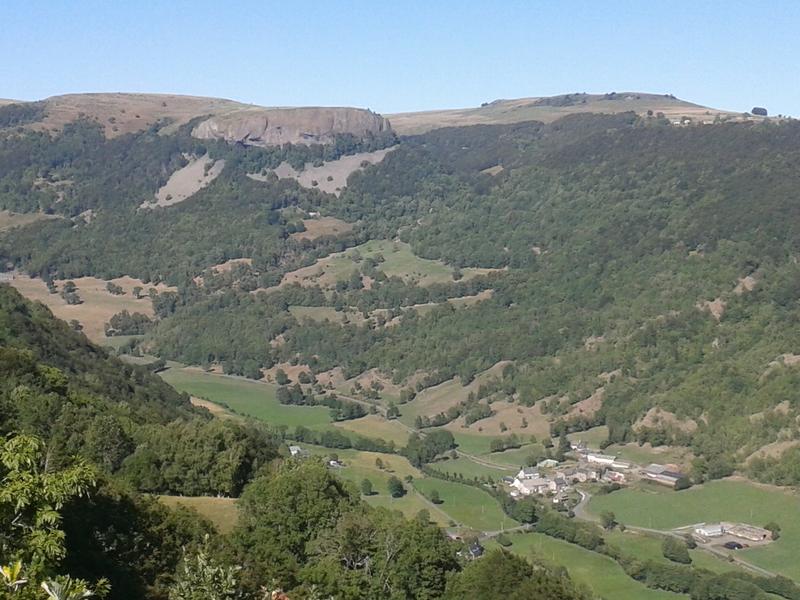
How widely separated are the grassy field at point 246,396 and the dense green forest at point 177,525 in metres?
60.0

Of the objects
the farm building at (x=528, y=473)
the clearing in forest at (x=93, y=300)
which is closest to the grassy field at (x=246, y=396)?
the clearing in forest at (x=93, y=300)

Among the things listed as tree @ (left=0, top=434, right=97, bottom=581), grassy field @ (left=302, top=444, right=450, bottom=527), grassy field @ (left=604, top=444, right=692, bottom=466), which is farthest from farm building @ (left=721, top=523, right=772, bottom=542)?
tree @ (left=0, top=434, right=97, bottom=581)

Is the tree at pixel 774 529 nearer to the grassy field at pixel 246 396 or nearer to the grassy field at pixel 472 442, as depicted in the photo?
the grassy field at pixel 472 442

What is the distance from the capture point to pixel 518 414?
401 feet

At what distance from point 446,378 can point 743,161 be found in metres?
74.1

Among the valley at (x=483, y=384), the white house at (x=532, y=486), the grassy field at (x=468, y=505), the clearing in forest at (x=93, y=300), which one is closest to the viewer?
the valley at (x=483, y=384)

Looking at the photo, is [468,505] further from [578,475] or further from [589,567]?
[589,567]

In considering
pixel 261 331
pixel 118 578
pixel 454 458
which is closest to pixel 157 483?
pixel 118 578

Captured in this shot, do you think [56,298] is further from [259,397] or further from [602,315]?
[602,315]

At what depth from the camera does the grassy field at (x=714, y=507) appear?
250 ft

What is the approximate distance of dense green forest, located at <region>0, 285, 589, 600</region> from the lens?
17.7 m

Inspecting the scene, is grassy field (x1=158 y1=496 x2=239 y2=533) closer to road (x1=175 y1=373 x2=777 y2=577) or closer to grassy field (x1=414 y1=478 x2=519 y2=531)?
road (x1=175 y1=373 x2=777 y2=577)

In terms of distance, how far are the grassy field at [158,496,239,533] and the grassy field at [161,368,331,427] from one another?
250 feet

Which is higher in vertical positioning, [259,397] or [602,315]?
[602,315]
